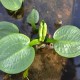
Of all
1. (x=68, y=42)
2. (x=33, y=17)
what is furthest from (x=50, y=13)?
(x=68, y=42)

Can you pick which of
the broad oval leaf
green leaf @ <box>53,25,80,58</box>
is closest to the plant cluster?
green leaf @ <box>53,25,80,58</box>

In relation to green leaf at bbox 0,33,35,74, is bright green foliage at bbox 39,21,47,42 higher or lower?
higher

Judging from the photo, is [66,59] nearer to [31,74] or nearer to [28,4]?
[31,74]

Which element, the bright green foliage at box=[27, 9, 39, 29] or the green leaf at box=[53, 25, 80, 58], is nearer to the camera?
the green leaf at box=[53, 25, 80, 58]

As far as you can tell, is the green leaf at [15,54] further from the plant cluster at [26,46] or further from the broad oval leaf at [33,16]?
the broad oval leaf at [33,16]

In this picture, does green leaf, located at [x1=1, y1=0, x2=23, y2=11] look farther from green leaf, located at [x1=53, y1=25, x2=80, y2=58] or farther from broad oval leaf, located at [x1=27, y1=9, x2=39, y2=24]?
green leaf, located at [x1=53, y1=25, x2=80, y2=58]

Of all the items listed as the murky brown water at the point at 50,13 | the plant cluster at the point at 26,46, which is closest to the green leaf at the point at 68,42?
the plant cluster at the point at 26,46

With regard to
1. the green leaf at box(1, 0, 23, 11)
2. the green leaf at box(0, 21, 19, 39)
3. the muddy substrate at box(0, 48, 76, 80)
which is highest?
the green leaf at box(1, 0, 23, 11)
